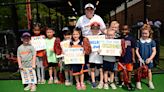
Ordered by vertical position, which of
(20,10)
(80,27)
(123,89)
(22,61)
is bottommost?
(123,89)

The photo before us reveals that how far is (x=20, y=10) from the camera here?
2034 cm

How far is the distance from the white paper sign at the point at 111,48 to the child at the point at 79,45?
0.37 m

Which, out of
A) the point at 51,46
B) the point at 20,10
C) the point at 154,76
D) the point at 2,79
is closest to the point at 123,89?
the point at 154,76

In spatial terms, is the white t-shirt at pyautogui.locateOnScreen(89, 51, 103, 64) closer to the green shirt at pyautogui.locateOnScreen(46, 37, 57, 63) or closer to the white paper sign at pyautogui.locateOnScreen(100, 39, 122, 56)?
the white paper sign at pyautogui.locateOnScreen(100, 39, 122, 56)

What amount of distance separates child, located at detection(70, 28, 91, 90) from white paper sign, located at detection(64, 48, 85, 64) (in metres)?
0.12

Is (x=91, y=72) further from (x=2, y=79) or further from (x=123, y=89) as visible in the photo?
(x=2, y=79)

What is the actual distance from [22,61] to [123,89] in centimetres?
248

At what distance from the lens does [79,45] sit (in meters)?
7.89

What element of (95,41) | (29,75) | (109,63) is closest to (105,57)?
(109,63)

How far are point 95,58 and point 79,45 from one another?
49 cm

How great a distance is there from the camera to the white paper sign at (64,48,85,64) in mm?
7848

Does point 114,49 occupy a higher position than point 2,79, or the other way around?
point 114,49

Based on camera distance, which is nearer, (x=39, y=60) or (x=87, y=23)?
(x=87, y=23)

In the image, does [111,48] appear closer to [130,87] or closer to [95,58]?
[95,58]
